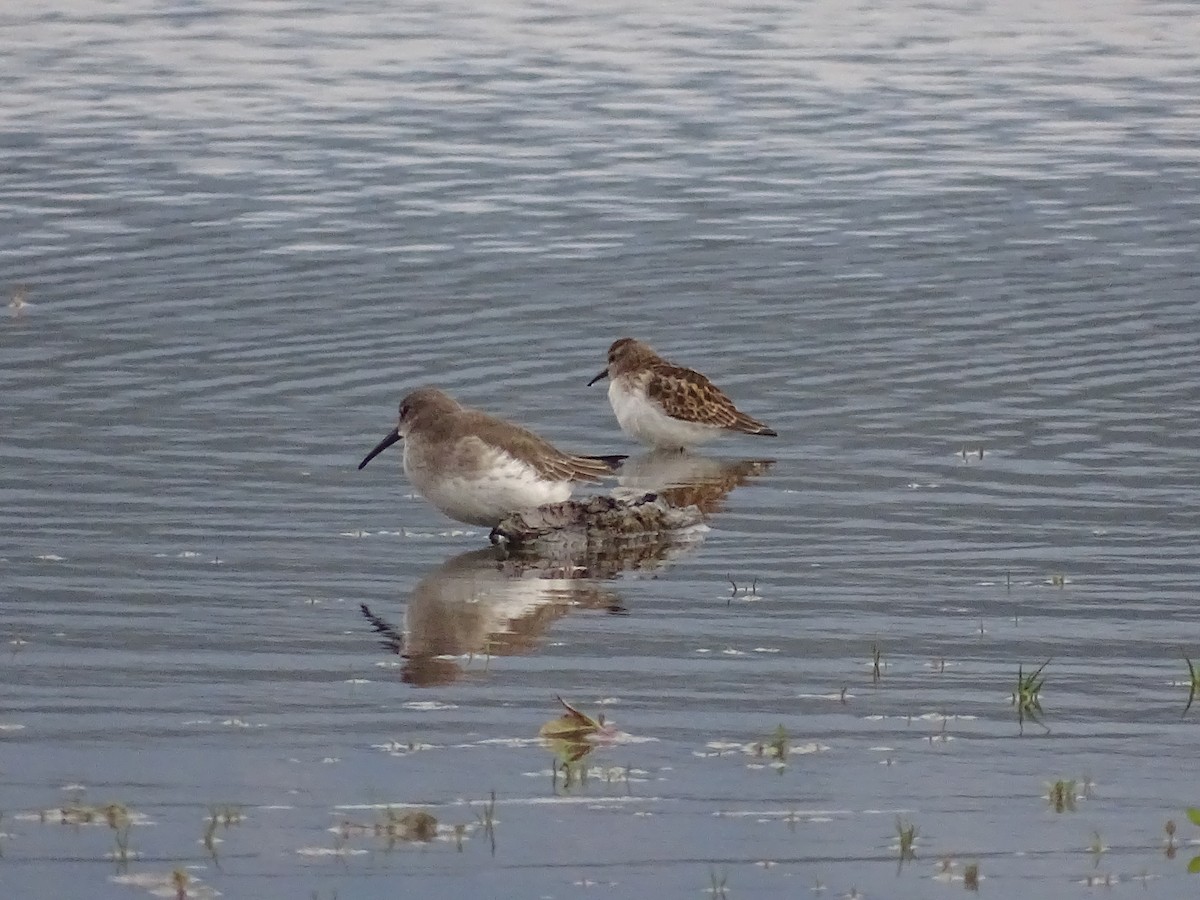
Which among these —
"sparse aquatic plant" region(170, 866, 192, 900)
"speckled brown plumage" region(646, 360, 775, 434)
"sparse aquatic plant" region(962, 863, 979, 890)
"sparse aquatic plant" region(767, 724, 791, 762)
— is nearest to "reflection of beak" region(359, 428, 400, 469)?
"speckled brown plumage" region(646, 360, 775, 434)

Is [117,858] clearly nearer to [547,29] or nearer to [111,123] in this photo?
[111,123]

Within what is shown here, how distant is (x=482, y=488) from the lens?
13617 mm

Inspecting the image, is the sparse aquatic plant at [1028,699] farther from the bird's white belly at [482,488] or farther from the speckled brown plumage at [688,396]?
the speckled brown plumage at [688,396]

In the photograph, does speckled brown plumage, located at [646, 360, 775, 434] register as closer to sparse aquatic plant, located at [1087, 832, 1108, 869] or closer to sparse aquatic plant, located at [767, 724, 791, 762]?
sparse aquatic plant, located at [767, 724, 791, 762]

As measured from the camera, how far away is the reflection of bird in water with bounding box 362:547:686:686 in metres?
11.2

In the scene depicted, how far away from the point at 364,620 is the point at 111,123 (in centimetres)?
2092

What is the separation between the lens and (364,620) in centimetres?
1184

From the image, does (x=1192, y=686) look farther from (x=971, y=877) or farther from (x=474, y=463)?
(x=474, y=463)

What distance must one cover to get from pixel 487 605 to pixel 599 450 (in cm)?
498

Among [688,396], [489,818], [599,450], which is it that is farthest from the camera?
[599,450]

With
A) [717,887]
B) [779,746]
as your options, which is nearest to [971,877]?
[717,887]

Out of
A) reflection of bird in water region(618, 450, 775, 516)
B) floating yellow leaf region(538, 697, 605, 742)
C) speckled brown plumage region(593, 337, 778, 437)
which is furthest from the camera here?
speckled brown plumage region(593, 337, 778, 437)

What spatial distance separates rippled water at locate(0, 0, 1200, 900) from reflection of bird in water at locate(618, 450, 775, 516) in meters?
0.14

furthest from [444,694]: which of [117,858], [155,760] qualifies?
[117,858]
